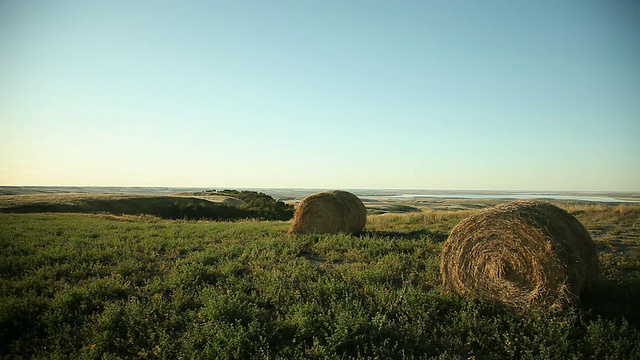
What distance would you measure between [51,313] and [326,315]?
4.59 meters

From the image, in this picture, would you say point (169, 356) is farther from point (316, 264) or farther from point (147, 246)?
point (147, 246)

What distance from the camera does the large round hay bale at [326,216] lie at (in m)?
13.6

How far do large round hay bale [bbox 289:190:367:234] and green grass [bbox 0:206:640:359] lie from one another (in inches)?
185

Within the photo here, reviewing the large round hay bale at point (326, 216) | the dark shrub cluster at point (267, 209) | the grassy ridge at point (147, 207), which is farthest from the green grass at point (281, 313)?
the dark shrub cluster at point (267, 209)

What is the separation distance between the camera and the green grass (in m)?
4.41

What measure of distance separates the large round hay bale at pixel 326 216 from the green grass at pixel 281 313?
15.4ft

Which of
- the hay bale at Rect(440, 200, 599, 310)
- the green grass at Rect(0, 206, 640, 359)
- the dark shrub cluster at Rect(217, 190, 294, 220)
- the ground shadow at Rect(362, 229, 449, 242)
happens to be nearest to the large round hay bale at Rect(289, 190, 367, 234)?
the ground shadow at Rect(362, 229, 449, 242)

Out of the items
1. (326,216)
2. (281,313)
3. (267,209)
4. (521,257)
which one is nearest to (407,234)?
(326,216)

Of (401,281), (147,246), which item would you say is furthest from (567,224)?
(147,246)

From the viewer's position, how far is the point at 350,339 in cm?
446

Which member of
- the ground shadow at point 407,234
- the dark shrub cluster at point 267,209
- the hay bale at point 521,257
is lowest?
the dark shrub cluster at point 267,209

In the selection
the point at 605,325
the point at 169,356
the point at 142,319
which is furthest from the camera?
the point at 142,319

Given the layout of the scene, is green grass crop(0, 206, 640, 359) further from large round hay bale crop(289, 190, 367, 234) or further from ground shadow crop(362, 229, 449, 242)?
large round hay bale crop(289, 190, 367, 234)

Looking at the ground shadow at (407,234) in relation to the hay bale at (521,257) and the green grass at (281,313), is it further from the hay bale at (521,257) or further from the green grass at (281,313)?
the hay bale at (521,257)
